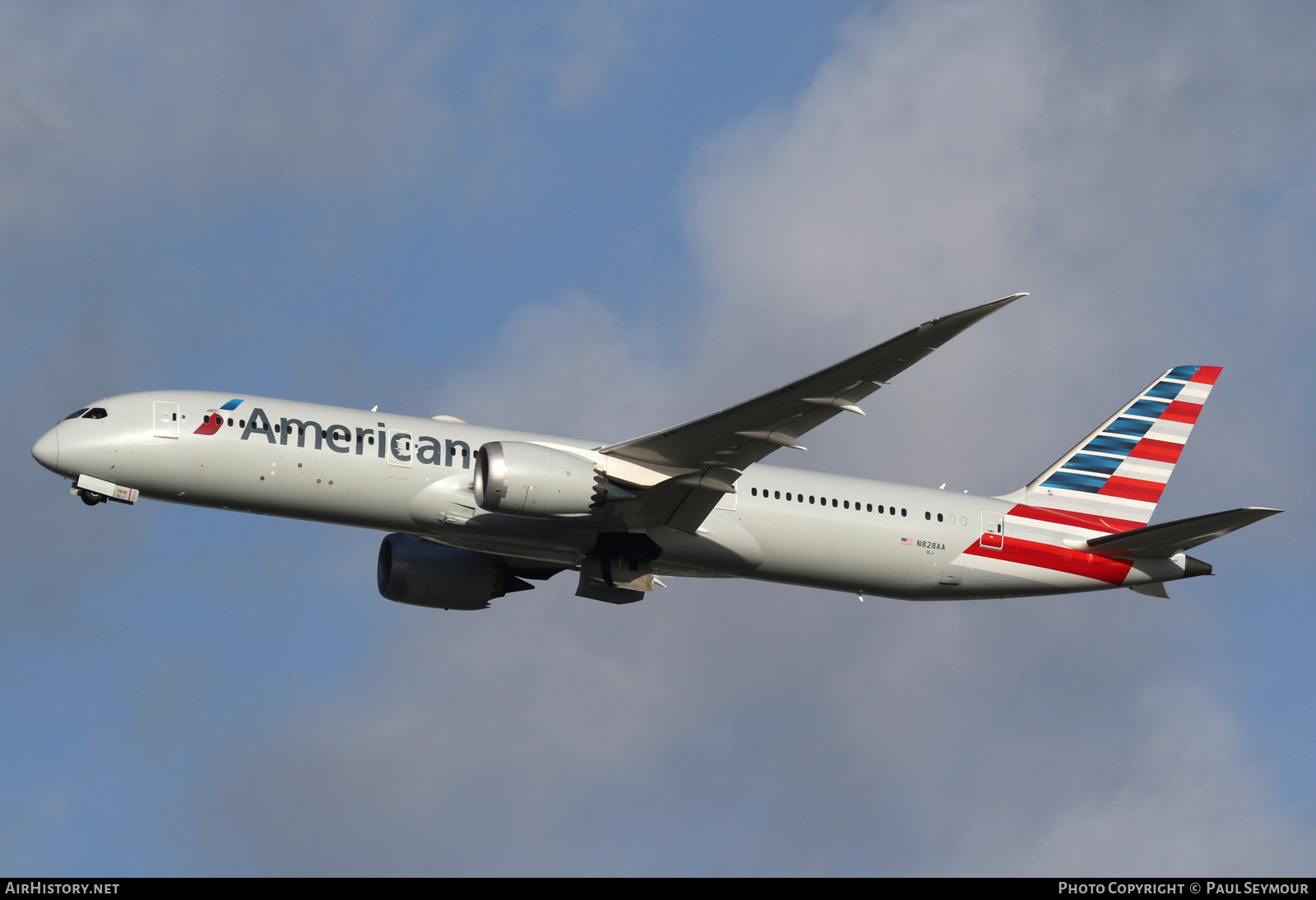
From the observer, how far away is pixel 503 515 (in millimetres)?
41062

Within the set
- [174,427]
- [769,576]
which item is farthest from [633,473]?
[174,427]

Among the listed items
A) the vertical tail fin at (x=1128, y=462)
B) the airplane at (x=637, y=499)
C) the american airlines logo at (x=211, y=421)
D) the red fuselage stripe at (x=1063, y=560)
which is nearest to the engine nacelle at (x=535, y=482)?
the airplane at (x=637, y=499)

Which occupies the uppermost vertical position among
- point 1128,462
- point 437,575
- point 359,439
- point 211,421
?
point 1128,462

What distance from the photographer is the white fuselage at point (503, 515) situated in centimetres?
4016

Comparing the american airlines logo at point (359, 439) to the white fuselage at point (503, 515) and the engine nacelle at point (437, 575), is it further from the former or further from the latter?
the engine nacelle at point (437, 575)

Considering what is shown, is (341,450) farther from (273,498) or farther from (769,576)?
(769,576)

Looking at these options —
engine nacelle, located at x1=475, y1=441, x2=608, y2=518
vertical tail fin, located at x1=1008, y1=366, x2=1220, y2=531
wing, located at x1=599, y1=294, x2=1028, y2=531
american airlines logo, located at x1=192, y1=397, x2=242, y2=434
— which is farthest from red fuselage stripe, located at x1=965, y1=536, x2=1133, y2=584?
american airlines logo, located at x1=192, y1=397, x2=242, y2=434

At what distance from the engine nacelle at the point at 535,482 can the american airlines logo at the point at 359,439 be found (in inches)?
50.8

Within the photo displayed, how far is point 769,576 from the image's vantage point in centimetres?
4441

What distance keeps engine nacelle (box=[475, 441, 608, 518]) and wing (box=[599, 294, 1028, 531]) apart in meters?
1.66

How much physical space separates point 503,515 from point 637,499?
356 centimetres

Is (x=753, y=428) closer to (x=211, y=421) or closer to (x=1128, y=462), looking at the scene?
(x=211, y=421)

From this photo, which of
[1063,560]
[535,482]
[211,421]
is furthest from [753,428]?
[211,421]
